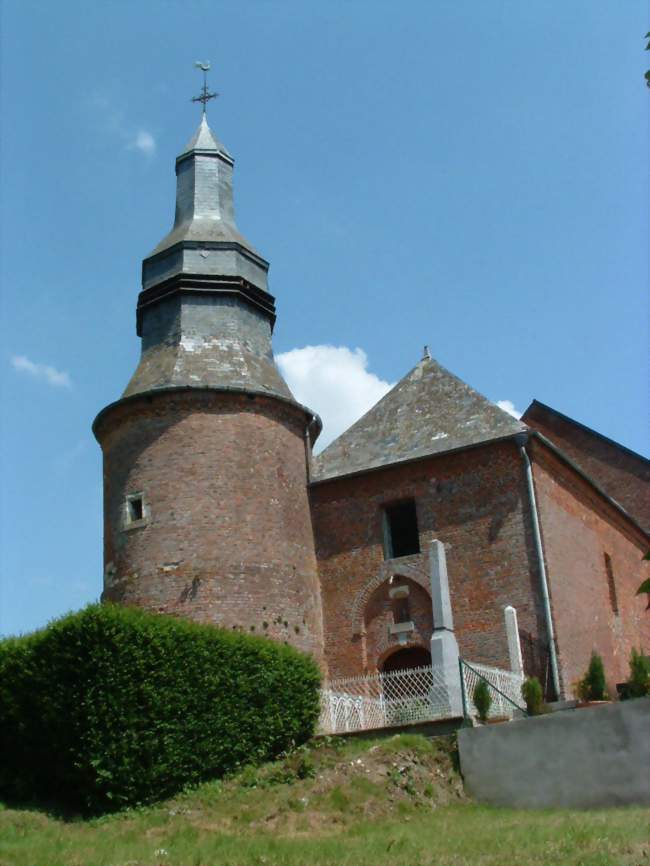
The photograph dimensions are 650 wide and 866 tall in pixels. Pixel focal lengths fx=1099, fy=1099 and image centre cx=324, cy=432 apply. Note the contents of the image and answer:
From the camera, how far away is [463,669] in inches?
711

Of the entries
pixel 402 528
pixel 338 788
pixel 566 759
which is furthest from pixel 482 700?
pixel 402 528

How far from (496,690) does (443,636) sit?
192 centimetres

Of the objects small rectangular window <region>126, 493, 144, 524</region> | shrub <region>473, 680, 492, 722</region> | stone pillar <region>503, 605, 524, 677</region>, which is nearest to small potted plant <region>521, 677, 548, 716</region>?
shrub <region>473, 680, 492, 722</region>

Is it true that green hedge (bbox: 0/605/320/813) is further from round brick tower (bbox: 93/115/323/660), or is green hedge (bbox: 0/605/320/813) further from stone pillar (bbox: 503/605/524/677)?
stone pillar (bbox: 503/605/524/677)

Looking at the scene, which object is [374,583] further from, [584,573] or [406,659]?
[584,573]

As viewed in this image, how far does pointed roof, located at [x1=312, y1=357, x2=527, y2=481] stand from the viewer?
24062 millimetres

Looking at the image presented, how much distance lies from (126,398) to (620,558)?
1367 centimetres

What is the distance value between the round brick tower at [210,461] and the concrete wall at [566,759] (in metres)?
6.55

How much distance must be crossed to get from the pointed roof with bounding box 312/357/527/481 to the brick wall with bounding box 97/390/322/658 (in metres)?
1.72

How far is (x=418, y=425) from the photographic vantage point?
1001 inches

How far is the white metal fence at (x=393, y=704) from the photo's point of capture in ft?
62.7

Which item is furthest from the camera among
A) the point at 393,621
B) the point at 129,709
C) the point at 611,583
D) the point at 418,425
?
the point at 611,583

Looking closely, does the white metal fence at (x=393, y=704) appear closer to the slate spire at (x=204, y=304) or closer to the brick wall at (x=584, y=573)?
the brick wall at (x=584, y=573)

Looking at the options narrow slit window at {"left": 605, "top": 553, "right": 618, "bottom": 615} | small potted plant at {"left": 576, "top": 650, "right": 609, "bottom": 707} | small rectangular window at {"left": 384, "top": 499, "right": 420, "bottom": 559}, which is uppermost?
small rectangular window at {"left": 384, "top": 499, "right": 420, "bottom": 559}
